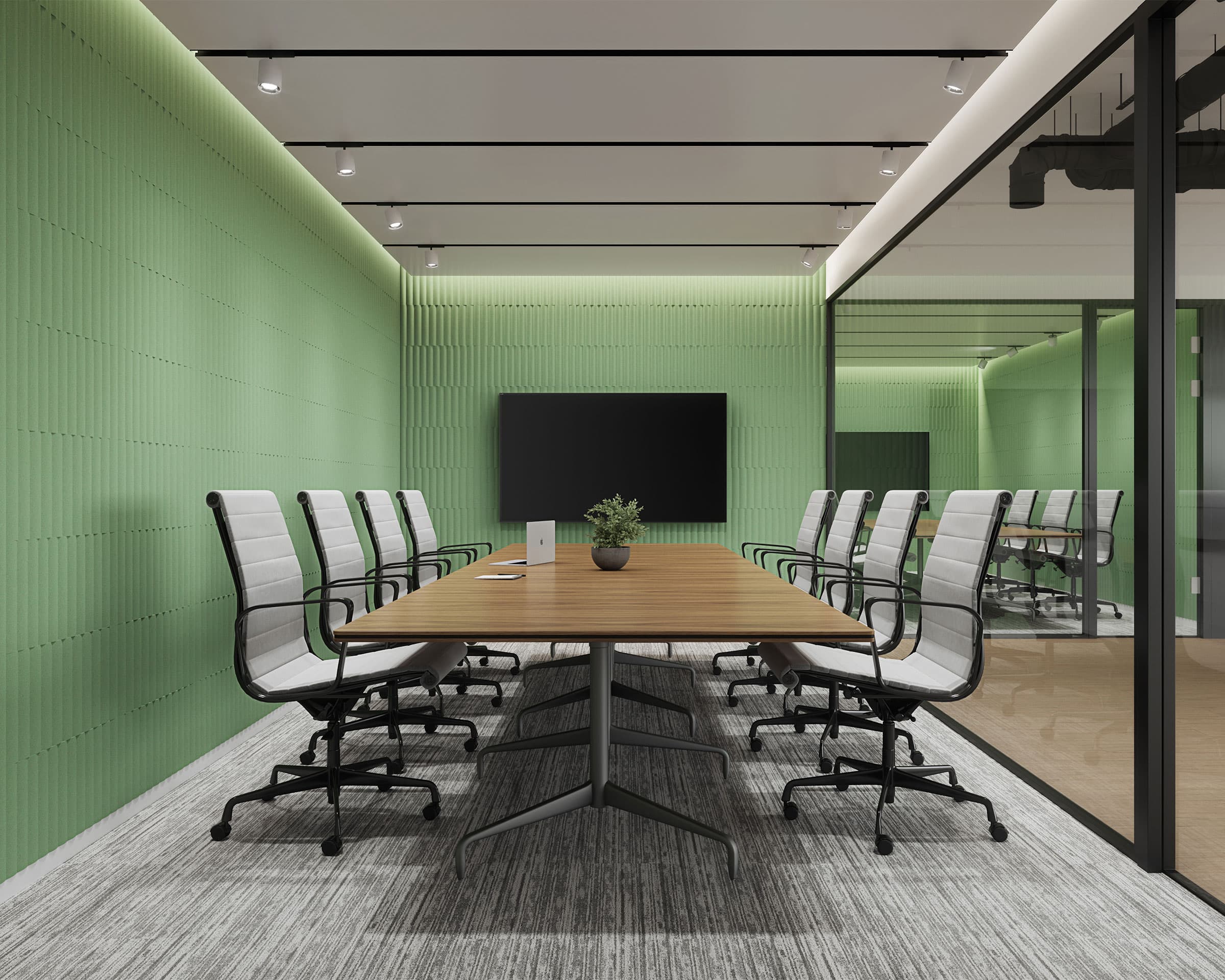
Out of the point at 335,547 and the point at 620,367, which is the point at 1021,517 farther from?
the point at 620,367

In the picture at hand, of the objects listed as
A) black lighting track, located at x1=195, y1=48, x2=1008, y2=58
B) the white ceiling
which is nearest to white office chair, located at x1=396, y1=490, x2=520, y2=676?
the white ceiling

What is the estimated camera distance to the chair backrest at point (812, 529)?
211 inches

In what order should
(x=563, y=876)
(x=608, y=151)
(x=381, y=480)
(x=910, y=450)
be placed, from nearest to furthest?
(x=563, y=876)
(x=608, y=151)
(x=910, y=450)
(x=381, y=480)

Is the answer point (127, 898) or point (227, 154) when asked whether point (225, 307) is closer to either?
point (227, 154)

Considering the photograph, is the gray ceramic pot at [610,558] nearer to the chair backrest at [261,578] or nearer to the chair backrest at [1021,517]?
the chair backrest at [261,578]

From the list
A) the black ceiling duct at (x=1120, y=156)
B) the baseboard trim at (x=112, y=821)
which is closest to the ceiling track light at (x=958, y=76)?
the black ceiling duct at (x=1120, y=156)

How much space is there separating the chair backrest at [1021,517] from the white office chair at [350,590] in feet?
8.40

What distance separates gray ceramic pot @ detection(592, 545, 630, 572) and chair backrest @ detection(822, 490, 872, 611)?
1.32 metres

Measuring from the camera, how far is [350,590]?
444 cm

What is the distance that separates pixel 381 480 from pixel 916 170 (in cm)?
501

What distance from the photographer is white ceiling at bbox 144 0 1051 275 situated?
3498mm

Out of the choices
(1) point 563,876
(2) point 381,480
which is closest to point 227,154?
(2) point 381,480

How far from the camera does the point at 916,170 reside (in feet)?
17.5

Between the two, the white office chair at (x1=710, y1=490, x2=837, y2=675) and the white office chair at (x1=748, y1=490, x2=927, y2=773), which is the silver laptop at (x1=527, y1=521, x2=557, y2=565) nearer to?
the white office chair at (x1=748, y1=490, x2=927, y2=773)
